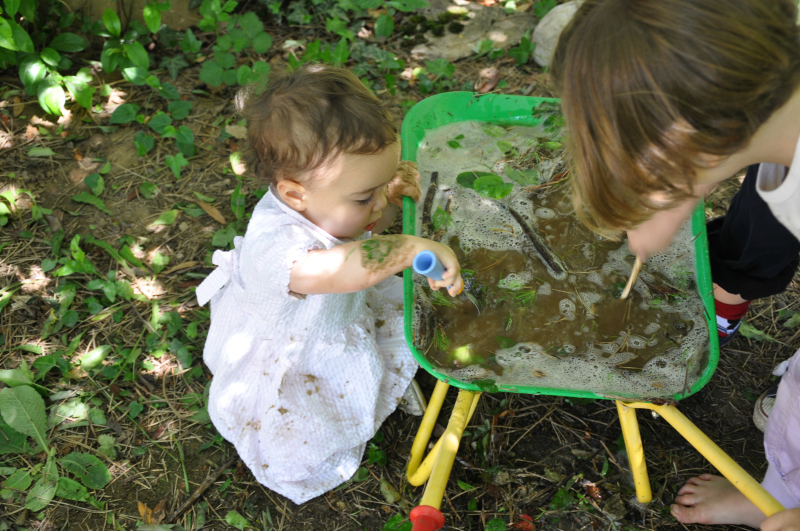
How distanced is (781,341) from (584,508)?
3.47 feet

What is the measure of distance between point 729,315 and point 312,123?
1575 mm

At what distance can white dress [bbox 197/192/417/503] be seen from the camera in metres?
1.79

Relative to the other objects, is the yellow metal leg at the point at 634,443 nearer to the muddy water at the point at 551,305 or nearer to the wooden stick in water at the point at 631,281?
the muddy water at the point at 551,305

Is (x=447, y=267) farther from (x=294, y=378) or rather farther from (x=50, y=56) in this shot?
(x=50, y=56)

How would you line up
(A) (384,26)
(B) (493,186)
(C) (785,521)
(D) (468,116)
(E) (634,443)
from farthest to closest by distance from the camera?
(A) (384,26) → (D) (468,116) → (B) (493,186) → (E) (634,443) → (C) (785,521)

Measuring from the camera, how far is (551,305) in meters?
1.74

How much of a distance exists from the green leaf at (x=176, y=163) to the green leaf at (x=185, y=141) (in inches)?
1.3

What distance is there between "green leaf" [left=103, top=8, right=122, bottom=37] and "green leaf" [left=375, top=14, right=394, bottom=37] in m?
1.30

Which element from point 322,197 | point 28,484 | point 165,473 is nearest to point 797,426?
point 322,197

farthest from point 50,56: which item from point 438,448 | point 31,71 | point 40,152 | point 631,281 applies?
point 631,281

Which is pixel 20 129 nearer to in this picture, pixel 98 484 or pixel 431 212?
pixel 98 484

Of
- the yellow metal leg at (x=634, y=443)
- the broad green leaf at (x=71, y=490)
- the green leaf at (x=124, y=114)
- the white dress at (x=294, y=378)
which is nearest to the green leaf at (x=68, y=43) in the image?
the green leaf at (x=124, y=114)

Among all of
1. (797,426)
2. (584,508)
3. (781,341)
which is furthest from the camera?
(781,341)

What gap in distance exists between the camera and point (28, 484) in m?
1.84
